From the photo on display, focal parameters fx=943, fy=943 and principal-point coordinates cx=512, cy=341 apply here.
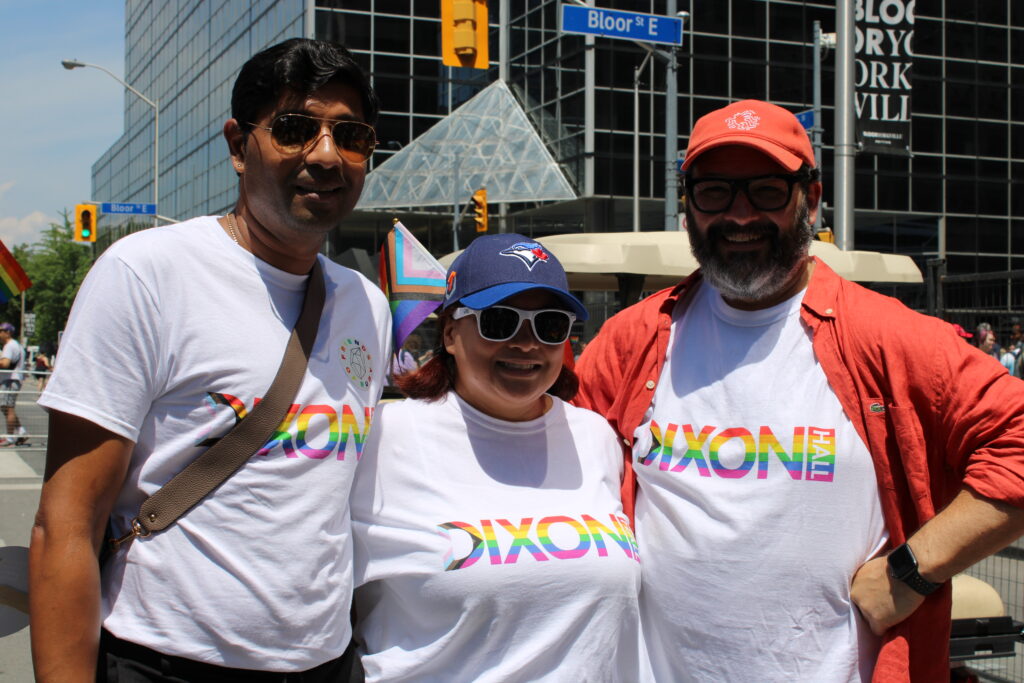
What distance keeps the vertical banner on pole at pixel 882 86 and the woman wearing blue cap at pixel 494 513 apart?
12.5 m

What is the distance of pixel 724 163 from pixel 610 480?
0.95 m

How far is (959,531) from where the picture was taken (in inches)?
89.5

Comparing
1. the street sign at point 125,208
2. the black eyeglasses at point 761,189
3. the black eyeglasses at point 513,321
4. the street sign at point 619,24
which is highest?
the street sign at point 619,24

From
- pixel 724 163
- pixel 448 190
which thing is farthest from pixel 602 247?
A: pixel 448 190

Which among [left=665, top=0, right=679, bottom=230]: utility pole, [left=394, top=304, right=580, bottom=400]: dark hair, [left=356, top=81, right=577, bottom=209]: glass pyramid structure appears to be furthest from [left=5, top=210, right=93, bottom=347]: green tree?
[left=394, top=304, right=580, bottom=400]: dark hair

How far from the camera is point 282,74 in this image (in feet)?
7.55

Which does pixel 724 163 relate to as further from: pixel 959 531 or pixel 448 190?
pixel 448 190

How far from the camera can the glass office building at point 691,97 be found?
31531mm

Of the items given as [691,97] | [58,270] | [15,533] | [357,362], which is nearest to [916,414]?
[357,362]

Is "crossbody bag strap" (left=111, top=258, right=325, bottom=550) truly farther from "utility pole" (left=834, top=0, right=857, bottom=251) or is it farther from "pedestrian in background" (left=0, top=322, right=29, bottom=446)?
"pedestrian in background" (left=0, top=322, right=29, bottom=446)

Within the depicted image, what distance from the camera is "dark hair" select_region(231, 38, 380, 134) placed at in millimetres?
2305

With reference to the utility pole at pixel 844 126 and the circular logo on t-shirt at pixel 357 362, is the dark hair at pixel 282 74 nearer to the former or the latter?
the circular logo on t-shirt at pixel 357 362

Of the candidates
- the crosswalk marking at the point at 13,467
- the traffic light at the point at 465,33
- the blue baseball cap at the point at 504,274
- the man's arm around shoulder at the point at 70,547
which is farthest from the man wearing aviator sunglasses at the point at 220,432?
the crosswalk marking at the point at 13,467

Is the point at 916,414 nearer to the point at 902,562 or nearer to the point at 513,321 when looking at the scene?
the point at 902,562
